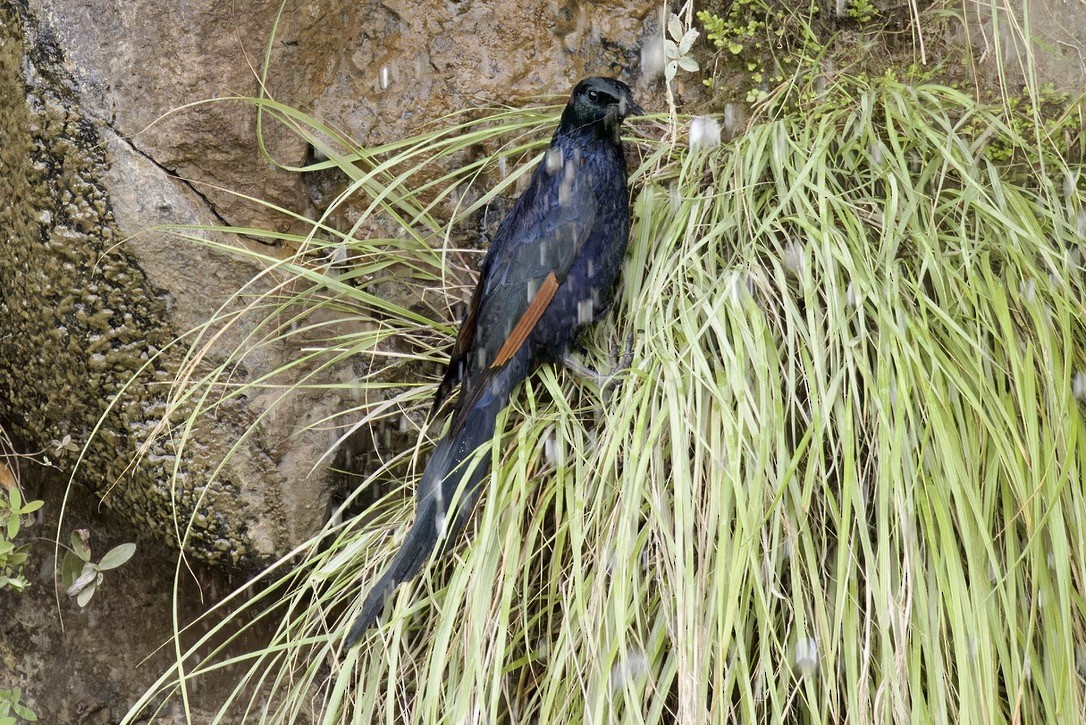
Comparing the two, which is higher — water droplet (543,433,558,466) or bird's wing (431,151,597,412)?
Answer: bird's wing (431,151,597,412)

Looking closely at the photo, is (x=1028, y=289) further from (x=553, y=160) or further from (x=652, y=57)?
(x=652, y=57)

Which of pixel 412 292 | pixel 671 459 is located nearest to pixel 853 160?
pixel 671 459

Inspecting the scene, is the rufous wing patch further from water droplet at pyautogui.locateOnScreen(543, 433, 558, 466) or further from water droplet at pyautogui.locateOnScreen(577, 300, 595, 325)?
water droplet at pyautogui.locateOnScreen(543, 433, 558, 466)

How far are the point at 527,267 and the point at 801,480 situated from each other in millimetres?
668

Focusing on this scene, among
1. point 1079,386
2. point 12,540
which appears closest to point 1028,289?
point 1079,386

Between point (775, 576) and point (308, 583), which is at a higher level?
point (775, 576)

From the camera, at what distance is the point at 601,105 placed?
1.92 meters

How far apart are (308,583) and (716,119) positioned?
1.38 meters

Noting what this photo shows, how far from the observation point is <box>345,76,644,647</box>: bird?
1.77 metres

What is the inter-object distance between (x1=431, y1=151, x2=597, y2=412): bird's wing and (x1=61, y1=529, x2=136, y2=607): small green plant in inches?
35.8

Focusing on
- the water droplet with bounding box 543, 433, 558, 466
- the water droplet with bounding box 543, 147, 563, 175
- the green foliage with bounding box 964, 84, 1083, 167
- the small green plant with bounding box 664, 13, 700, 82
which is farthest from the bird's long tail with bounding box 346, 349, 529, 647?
the green foliage with bounding box 964, 84, 1083, 167

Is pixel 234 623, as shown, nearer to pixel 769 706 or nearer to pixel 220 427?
pixel 220 427

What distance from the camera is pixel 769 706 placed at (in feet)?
5.36

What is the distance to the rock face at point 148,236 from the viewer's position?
200 cm
